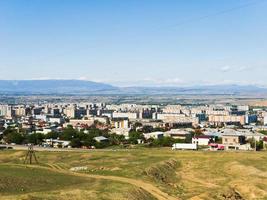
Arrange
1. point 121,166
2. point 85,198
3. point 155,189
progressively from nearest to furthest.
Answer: point 85,198 < point 155,189 < point 121,166

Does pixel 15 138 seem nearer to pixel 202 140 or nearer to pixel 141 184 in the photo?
pixel 202 140

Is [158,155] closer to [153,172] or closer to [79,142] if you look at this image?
[153,172]

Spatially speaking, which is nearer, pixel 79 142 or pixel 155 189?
pixel 155 189

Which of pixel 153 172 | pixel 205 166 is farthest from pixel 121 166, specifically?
pixel 205 166

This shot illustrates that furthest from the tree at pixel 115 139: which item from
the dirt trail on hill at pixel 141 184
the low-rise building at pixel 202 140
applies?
the dirt trail on hill at pixel 141 184

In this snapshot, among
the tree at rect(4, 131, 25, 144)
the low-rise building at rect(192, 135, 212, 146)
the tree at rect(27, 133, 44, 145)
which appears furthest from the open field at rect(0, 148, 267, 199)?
the low-rise building at rect(192, 135, 212, 146)

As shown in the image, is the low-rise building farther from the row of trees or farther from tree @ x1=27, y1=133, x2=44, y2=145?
tree @ x1=27, y1=133, x2=44, y2=145

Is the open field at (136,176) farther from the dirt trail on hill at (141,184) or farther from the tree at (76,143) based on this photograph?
the tree at (76,143)

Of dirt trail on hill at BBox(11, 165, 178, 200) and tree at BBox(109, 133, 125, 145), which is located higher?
dirt trail on hill at BBox(11, 165, 178, 200)
